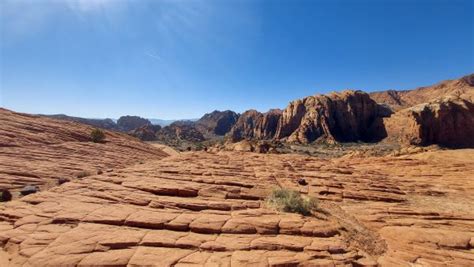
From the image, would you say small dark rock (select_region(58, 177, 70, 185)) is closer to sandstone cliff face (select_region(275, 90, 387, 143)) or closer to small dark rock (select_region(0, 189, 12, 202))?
small dark rock (select_region(0, 189, 12, 202))

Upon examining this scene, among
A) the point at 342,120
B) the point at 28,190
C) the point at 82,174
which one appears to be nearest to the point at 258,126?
the point at 342,120

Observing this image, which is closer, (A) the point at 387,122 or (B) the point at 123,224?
(B) the point at 123,224

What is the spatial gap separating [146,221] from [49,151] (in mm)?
17441

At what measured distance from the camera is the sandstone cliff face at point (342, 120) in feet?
302

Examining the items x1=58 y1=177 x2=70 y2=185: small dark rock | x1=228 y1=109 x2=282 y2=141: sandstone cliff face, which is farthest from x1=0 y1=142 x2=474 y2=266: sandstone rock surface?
x1=228 y1=109 x2=282 y2=141: sandstone cliff face

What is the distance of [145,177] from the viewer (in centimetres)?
1909

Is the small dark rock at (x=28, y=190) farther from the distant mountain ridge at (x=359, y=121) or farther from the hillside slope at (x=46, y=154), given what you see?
the distant mountain ridge at (x=359, y=121)

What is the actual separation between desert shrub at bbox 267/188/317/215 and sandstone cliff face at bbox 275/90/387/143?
253 ft

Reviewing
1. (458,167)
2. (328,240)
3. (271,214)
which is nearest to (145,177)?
(271,214)

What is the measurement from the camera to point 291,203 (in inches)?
563

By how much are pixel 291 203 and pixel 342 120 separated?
8622cm

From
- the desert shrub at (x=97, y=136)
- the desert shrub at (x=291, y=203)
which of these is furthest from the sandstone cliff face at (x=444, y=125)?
the desert shrub at (x=291, y=203)

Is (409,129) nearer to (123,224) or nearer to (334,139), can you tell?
(334,139)

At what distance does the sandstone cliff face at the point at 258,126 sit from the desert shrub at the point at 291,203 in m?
89.1
